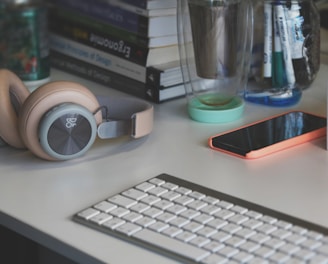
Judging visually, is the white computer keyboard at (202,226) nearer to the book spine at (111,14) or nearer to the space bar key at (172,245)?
the space bar key at (172,245)

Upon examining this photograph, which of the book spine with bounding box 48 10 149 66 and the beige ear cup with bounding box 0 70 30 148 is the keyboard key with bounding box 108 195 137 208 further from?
the book spine with bounding box 48 10 149 66

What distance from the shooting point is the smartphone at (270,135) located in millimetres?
1004

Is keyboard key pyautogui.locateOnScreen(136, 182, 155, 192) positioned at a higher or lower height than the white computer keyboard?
lower

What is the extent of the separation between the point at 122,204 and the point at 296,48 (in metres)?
0.49

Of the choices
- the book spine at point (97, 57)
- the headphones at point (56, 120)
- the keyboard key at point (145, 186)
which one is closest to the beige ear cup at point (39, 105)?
the headphones at point (56, 120)

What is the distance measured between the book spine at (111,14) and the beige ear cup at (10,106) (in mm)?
271

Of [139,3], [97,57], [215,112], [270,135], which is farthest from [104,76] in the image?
[270,135]

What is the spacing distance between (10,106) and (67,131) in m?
0.09

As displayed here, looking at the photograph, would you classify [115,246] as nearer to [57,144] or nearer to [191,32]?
[57,144]

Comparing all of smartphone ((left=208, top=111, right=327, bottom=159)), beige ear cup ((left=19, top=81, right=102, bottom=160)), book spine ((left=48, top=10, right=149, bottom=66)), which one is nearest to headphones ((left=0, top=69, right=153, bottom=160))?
beige ear cup ((left=19, top=81, right=102, bottom=160))

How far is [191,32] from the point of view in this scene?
45.3 inches

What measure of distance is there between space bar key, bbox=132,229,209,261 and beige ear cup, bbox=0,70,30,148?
0.30m

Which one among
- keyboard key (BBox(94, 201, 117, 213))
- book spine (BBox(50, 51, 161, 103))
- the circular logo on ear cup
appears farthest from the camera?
book spine (BBox(50, 51, 161, 103))

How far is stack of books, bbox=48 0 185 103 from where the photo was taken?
1.22 m
